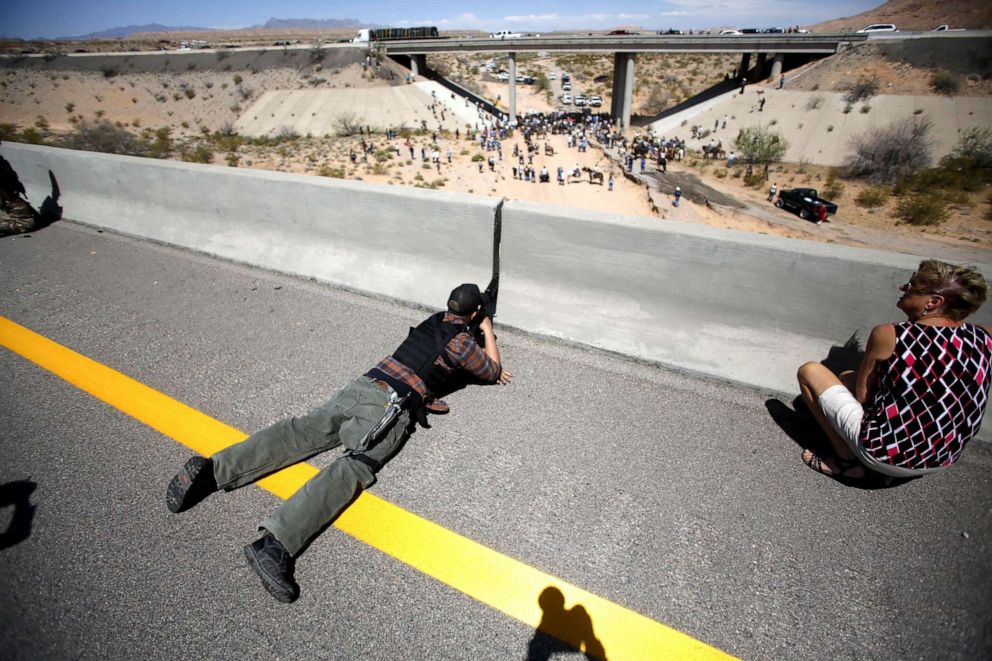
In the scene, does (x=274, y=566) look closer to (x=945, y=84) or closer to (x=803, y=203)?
(x=803, y=203)

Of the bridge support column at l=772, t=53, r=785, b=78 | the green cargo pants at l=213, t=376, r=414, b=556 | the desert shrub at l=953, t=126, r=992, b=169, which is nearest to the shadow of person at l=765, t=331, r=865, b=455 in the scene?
the green cargo pants at l=213, t=376, r=414, b=556

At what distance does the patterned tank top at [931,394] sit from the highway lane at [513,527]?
1.10 ft

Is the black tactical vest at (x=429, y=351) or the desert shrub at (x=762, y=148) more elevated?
the desert shrub at (x=762, y=148)

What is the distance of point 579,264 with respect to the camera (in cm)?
344

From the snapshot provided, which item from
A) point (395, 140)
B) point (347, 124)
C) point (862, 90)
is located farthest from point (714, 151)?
point (347, 124)

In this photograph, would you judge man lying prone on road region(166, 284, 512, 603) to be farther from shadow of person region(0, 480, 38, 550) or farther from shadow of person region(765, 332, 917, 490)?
shadow of person region(765, 332, 917, 490)

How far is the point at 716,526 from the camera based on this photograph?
2.23 metres

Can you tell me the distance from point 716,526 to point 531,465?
95cm

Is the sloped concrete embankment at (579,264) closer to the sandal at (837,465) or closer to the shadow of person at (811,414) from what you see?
the shadow of person at (811,414)

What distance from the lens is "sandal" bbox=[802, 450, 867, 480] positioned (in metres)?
2.45

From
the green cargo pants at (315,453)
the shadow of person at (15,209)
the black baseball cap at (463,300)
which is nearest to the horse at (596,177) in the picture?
the shadow of person at (15,209)

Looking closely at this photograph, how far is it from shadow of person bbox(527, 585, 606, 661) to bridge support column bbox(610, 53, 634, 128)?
44964mm

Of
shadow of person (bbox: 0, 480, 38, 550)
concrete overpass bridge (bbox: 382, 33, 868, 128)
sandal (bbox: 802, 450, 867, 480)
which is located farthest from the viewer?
concrete overpass bridge (bbox: 382, 33, 868, 128)

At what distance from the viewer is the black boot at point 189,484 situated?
7.47 feet
